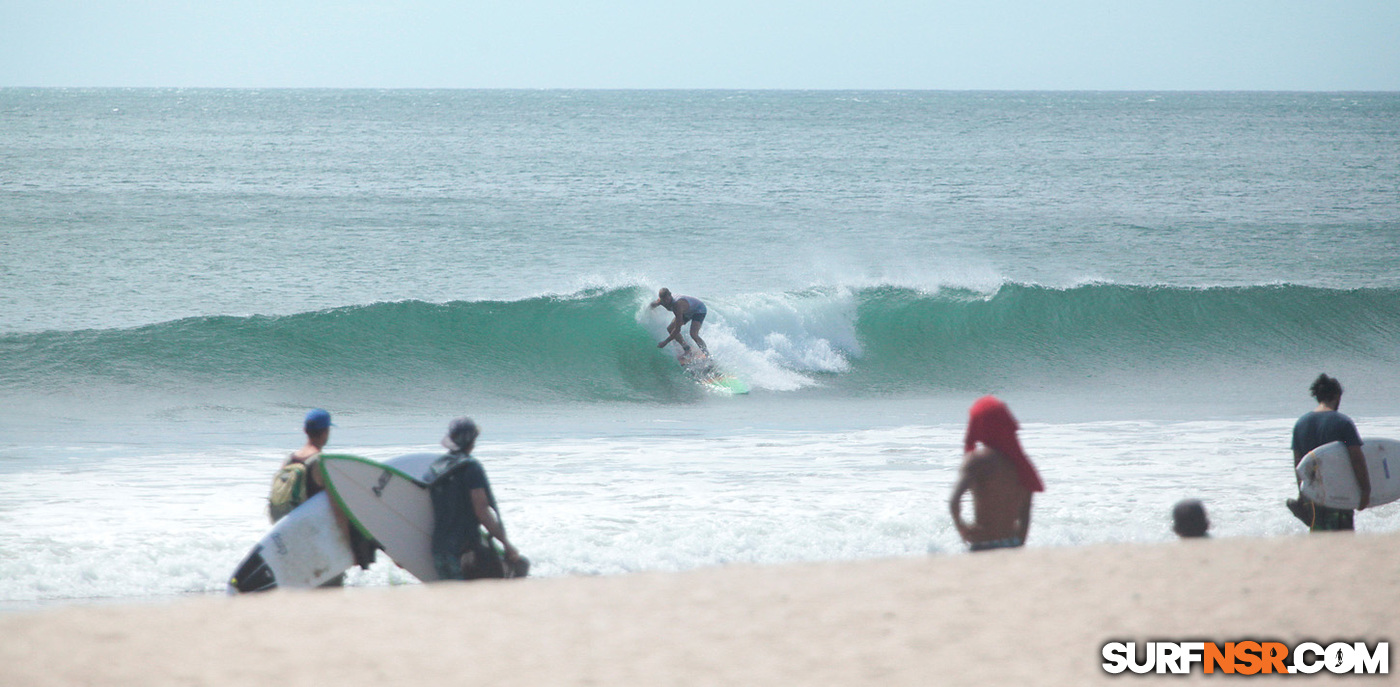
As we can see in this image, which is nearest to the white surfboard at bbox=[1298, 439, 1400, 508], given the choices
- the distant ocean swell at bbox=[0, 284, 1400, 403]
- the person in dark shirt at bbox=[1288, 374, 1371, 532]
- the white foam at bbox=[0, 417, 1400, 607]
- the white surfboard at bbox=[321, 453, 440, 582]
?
the person in dark shirt at bbox=[1288, 374, 1371, 532]

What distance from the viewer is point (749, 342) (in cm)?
1463

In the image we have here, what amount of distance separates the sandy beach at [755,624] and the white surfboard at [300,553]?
0.53m

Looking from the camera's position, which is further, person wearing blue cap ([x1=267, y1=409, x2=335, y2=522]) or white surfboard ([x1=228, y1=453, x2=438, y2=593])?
person wearing blue cap ([x1=267, y1=409, x2=335, y2=522])

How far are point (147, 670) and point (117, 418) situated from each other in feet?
29.1

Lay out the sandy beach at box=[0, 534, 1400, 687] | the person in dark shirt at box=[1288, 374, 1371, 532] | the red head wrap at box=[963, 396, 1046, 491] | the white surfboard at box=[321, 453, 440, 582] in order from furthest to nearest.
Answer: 1. the person in dark shirt at box=[1288, 374, 1371, 532]
2. the white surfboard at box=[321, 453, 440, 582]
3. the red head wrap at box=[963, 396, 1046, 491]
4. the sandy beach at box=[0, 534, 1400, 687]

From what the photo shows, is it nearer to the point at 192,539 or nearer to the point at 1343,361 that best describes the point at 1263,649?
the point at 192,539

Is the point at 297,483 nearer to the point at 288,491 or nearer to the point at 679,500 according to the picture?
the point at 288,491

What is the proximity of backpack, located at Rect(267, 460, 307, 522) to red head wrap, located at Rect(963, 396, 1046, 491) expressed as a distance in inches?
113

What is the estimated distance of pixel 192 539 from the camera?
6309mm

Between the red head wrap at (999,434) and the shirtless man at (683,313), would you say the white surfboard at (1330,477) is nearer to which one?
the red head wrap at (999,434)

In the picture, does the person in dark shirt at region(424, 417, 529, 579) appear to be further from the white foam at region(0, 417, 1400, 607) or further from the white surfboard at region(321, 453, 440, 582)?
A: the white foam at region(0, 417, 1400, 607)

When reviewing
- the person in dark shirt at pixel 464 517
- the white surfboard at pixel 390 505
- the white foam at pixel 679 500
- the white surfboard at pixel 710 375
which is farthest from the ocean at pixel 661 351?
the person in dark shirt at pixel 464 517

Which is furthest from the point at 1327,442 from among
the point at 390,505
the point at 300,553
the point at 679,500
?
the point at 300,553

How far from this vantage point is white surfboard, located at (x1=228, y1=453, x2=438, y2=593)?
14.5ft
